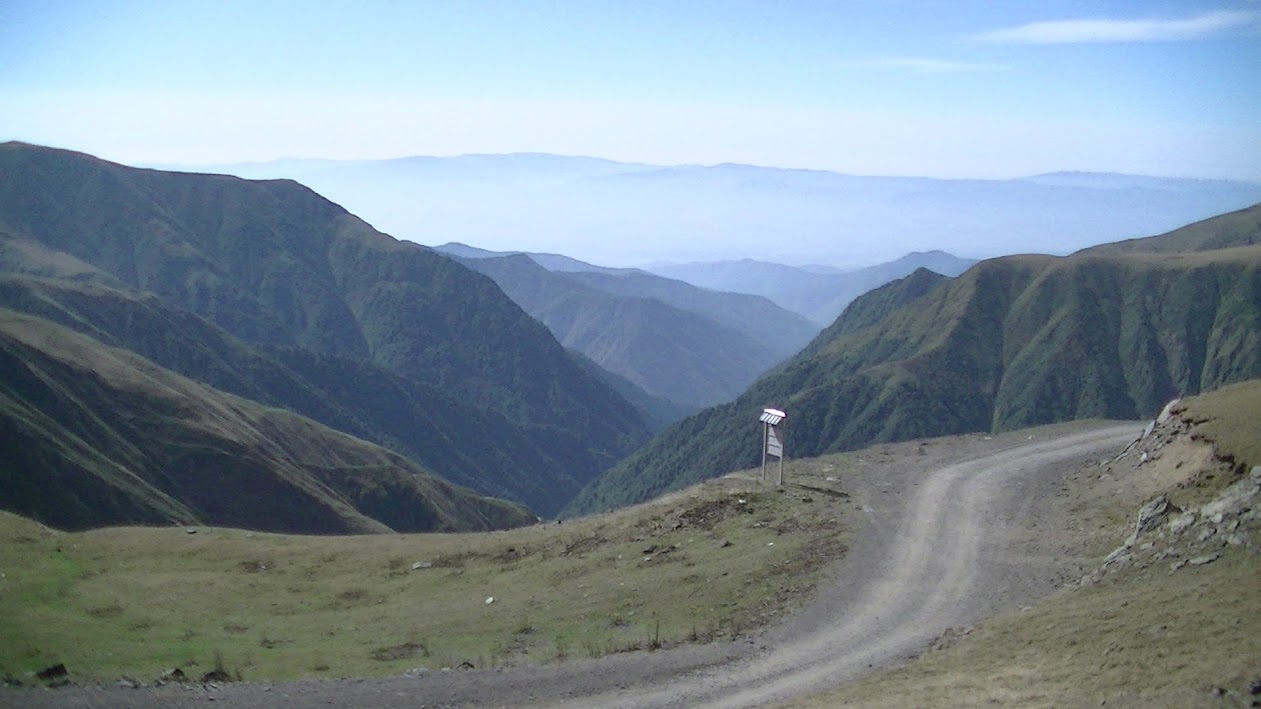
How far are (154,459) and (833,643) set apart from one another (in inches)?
3891

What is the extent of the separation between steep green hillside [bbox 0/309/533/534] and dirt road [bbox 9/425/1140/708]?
2867 inches

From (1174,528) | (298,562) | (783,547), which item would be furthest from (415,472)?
(1174,528)

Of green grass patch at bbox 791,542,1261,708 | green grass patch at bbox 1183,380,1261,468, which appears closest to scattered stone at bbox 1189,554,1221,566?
green grass patch at bbox 791,542,1261,708

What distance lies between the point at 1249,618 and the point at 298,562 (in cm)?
3176

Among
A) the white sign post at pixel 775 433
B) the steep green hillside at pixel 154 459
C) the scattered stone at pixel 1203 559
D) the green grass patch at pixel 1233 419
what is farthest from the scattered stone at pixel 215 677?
the steep green hillside at pixel 154 459

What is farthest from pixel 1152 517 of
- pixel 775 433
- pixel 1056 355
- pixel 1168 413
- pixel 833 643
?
pixel 1056 355

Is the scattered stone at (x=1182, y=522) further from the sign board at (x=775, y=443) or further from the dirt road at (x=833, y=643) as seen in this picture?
the sign board at (x=775, y=443)

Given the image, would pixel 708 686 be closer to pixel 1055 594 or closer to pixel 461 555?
pixel 1055 594

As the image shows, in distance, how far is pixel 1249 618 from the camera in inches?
682

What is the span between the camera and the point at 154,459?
105 meters

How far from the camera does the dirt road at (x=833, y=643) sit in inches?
865

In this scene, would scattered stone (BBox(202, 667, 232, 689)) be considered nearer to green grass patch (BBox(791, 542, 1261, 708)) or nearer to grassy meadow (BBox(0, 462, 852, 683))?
grassy meadow (BBox(0, 462, 852, 683))

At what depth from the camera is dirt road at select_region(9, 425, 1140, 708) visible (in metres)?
22.0

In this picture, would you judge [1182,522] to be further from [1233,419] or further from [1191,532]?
[1233,419]
